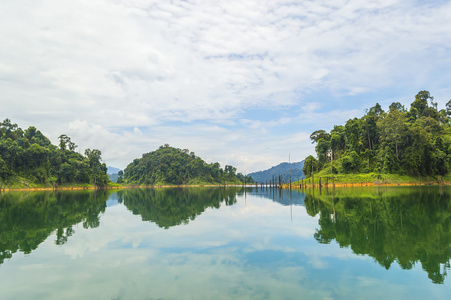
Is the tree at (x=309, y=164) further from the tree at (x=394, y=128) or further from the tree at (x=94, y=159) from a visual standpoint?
the tree at (x=94, y=159)

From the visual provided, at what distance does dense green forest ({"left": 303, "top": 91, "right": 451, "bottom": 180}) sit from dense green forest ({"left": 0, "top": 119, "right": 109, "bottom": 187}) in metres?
96.1

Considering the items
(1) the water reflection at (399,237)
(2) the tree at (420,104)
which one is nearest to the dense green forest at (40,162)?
(1) the water reflection at (399,237)

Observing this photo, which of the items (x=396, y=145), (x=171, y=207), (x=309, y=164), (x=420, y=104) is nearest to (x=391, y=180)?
(x=396, y=145)

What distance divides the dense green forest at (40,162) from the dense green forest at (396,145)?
9615cm

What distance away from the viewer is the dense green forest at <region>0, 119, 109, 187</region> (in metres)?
98.0

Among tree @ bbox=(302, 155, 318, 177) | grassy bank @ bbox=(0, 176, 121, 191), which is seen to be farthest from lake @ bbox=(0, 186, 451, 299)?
grassy bank @ bbox=(0, 176, 121, 191)

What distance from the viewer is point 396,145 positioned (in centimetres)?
7994

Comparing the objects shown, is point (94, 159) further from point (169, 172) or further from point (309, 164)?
point (309, 164)

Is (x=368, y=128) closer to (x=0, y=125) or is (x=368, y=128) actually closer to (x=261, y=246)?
(x=261, y=246)

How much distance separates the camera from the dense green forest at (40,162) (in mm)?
98000

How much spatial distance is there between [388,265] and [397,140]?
8383 cm

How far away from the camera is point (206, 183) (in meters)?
186

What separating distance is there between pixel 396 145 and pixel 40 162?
125 meters

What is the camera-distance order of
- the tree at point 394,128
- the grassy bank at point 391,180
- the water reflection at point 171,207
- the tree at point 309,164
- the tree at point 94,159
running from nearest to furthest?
the water reflection at point 171,207, the grassy bank at point 391,180, the tree at point 394,128, the tree at point 309,164, the tree at point 94,159
